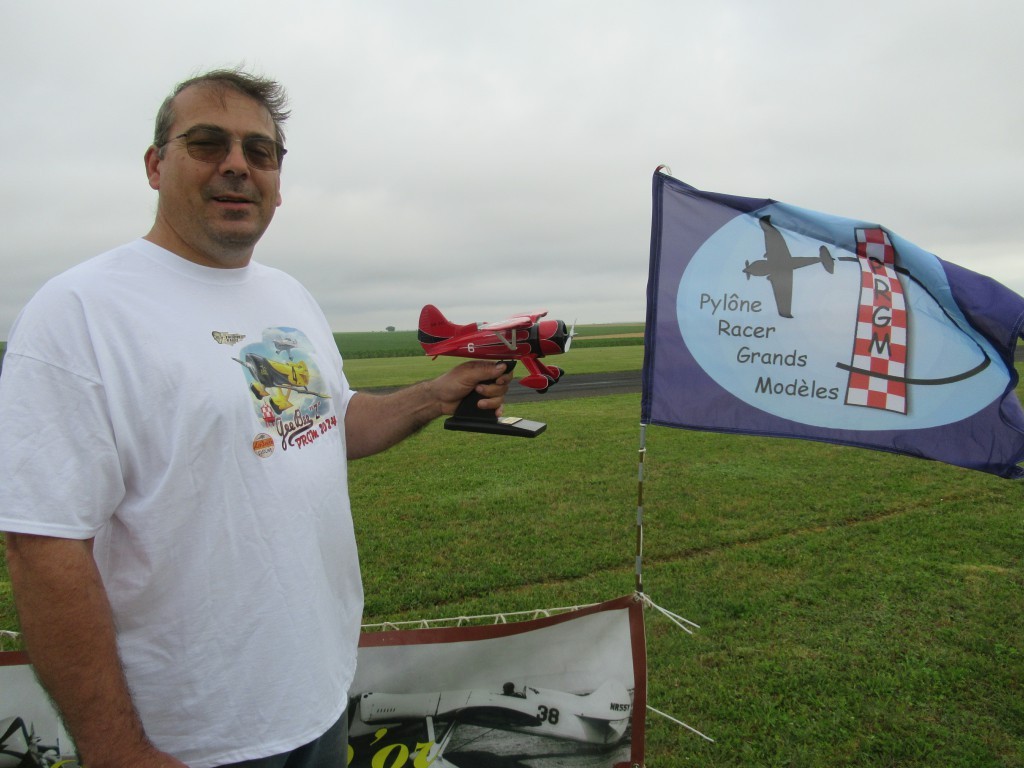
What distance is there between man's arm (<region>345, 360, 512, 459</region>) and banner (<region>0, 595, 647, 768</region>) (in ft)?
3.96

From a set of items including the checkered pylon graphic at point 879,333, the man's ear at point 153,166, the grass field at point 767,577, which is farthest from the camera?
the checkered pylon graphic at point 879,333

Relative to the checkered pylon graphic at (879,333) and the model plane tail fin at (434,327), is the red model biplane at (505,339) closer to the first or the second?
the model plane tail fin at (434,327)

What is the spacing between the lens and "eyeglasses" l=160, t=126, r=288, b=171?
5.12 feet

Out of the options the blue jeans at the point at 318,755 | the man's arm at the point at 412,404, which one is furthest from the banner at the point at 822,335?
the blue jeans at the point at 318,755

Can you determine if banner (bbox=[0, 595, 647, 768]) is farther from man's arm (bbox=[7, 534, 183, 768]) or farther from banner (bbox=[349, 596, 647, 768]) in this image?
man's arm (bbox=[7, 534, 183, 768])

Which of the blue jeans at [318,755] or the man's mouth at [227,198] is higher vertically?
the man's mouth at [227,198]

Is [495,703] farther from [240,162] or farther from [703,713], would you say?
[240,162]

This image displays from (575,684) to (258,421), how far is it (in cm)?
219

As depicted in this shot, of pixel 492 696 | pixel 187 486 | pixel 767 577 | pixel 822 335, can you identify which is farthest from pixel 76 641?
pixel 767 577

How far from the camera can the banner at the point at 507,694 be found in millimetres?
2846

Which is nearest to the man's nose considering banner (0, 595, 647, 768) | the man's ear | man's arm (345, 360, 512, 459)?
the man's ear

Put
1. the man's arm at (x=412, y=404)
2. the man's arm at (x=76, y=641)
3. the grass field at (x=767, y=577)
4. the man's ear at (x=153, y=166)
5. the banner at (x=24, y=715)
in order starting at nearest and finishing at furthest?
the man's arm at (x=76, y=641) → the man's ear at (x=153, y=166) → the man's arm at (x=412, y=404) → the banner at (x=24, y=715) → the grass field at (x=767, y=577)

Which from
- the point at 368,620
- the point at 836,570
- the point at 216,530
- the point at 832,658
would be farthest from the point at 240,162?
the point at 836,570

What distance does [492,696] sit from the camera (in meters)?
2.95
